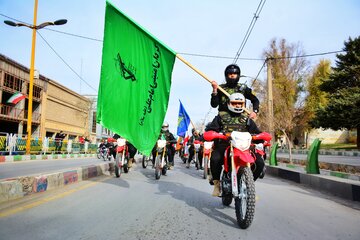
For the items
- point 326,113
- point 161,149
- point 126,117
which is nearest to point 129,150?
point 161,149

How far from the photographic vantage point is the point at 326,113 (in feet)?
105

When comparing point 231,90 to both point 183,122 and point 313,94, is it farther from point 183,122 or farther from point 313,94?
point 313,94


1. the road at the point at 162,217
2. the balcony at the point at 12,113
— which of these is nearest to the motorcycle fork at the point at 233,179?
the road at the point at 162,217

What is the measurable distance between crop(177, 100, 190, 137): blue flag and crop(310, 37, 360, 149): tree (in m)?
21.2

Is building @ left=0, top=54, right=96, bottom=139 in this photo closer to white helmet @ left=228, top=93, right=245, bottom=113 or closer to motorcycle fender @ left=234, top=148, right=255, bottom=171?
white helmet @ left=228, top=93, right=245, bottom=113

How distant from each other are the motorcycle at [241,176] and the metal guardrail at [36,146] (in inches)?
643

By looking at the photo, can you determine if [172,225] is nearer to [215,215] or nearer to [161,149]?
[215,215]

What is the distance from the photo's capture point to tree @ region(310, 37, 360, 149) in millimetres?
29781

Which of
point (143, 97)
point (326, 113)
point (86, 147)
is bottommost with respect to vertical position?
point (86, 147)

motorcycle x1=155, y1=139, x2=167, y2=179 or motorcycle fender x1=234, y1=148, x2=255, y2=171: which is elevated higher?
motorcycle fender x1=234, y1=148, x2=255, y2=171

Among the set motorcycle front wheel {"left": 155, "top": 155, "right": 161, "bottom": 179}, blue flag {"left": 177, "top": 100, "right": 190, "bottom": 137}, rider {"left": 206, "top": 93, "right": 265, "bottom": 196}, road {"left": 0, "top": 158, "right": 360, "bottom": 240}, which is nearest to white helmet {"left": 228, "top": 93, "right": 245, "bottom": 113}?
rider {"left": 206, "top": 93, "right": 265, "bottom": 196}

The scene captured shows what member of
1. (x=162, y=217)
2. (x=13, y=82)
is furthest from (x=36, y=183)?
(x=13, y=82)

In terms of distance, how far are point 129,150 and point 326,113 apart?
91.6 ft

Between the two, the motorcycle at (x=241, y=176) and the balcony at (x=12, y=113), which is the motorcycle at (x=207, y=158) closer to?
the motorcycle at (x=241, y=176)
